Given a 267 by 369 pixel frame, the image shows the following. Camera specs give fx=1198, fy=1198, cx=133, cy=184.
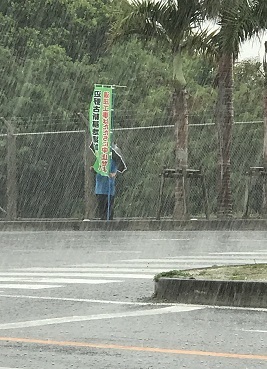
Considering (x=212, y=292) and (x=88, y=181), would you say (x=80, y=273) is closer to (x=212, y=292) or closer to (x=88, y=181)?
(x=212, y=292)

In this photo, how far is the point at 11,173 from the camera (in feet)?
96.6

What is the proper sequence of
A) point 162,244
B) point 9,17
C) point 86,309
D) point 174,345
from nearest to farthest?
1. point 174,345
2. point 86,309
3. point 162,244
4. point 9,17

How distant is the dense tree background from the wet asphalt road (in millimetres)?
12032

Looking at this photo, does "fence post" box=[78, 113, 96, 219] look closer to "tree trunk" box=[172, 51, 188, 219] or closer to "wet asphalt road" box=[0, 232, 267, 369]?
"tree trunk" box=[172, 51, 188, 219]

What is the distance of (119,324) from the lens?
1019cm

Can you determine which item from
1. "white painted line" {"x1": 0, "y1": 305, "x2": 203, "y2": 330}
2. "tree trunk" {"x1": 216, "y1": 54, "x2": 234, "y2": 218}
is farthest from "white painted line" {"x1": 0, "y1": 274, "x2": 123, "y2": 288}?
"tree trunk" {"x1": 216, "y1": 54, "x2": 234, "y2": 218}

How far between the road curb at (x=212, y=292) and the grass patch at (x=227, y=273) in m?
0.15

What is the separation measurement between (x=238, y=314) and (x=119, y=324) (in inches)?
47.0

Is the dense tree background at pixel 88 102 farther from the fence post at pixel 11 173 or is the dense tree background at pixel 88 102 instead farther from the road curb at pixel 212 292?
the road curb at pixel 212 292

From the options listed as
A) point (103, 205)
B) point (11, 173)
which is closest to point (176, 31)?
point (103, 205)

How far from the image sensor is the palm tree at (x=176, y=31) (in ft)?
92.7

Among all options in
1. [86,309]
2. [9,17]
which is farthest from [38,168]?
[86,309]

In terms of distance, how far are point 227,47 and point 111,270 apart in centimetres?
1252

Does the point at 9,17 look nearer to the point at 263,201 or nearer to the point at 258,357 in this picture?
the point at 263,201
